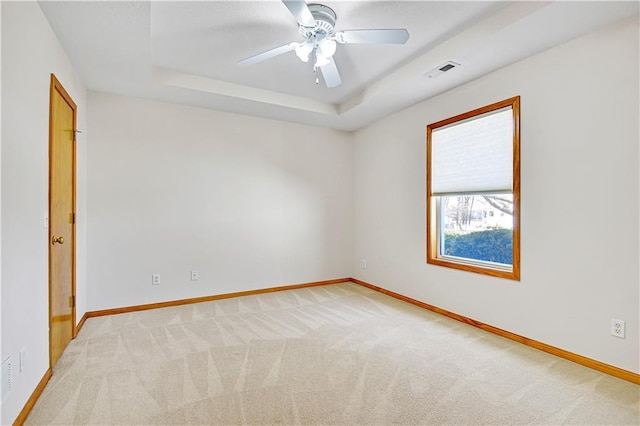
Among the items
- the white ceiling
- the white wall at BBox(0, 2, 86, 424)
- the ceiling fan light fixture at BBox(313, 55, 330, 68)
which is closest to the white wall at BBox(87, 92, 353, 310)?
the white ceiling

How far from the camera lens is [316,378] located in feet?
7.05

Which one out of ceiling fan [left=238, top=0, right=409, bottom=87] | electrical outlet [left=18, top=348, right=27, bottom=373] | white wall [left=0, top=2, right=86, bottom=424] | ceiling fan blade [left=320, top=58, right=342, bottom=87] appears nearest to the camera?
white wall [left=0, top=2, right=86, bottom=424]

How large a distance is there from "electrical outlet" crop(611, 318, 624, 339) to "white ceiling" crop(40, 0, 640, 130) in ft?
6.77

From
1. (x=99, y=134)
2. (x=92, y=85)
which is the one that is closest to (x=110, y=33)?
(x=92, y=85)

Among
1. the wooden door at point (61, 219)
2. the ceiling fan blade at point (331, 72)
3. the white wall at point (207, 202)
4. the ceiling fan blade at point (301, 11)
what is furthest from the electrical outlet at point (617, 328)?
the wooden door at point (61, 219)

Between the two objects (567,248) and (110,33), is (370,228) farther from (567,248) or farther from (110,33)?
(110,33)

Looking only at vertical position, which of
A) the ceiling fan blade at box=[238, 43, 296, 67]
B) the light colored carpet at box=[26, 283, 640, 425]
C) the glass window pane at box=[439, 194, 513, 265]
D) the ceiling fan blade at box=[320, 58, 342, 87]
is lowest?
the light colored carpet at box=[26, 283, 640, 425]

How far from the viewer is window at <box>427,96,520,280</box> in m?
2.84

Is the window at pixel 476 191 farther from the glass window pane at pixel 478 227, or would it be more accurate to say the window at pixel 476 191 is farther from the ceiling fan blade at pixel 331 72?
the ceiling fan blade at pixel 331 72

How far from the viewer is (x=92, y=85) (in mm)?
3244

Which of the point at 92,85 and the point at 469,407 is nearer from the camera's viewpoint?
the point at 469,407

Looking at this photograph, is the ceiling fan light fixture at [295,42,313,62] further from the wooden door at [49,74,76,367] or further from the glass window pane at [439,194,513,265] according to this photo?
the glass window pane at [439,194,513,265]

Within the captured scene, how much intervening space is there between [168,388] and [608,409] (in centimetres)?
265

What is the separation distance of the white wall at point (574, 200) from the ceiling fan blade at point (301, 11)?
6.29ft
